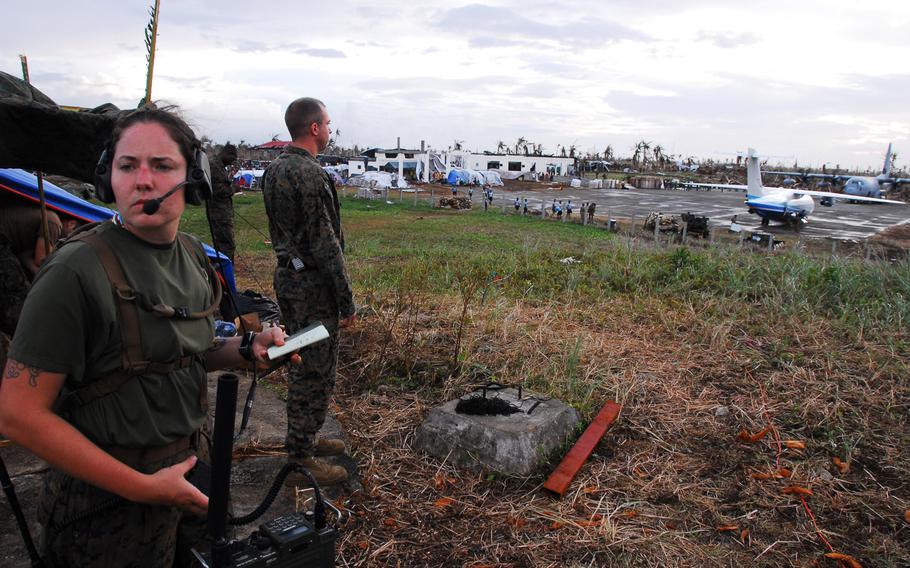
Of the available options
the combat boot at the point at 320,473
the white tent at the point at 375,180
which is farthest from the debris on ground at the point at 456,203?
the combat boot at the point at 320,473

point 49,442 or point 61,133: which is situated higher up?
point 61,133

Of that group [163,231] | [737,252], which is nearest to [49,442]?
[163,231]

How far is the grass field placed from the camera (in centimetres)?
307

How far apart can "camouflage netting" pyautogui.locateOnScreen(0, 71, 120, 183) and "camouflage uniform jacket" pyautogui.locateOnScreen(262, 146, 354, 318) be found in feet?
3.87

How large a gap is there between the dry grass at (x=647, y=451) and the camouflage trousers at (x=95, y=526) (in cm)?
144

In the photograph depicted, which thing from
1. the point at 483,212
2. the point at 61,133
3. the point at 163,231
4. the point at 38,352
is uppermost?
the point at 61,133

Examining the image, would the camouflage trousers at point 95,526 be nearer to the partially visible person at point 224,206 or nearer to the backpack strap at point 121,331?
the backpack strap at point 121,331

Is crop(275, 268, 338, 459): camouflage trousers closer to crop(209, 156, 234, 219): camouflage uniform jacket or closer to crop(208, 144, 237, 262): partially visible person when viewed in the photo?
crop(208, 144, 237, 262): partially visible person

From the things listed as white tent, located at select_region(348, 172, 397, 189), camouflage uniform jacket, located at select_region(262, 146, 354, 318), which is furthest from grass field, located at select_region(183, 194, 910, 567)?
white tent, located at select_region(348, 172, 397, 189)

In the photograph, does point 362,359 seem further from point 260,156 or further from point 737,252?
point 260,156

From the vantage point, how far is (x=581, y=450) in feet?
12.2

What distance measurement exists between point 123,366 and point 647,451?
10.7ft

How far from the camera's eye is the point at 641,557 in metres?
2.89

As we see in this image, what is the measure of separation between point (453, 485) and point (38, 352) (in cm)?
260
